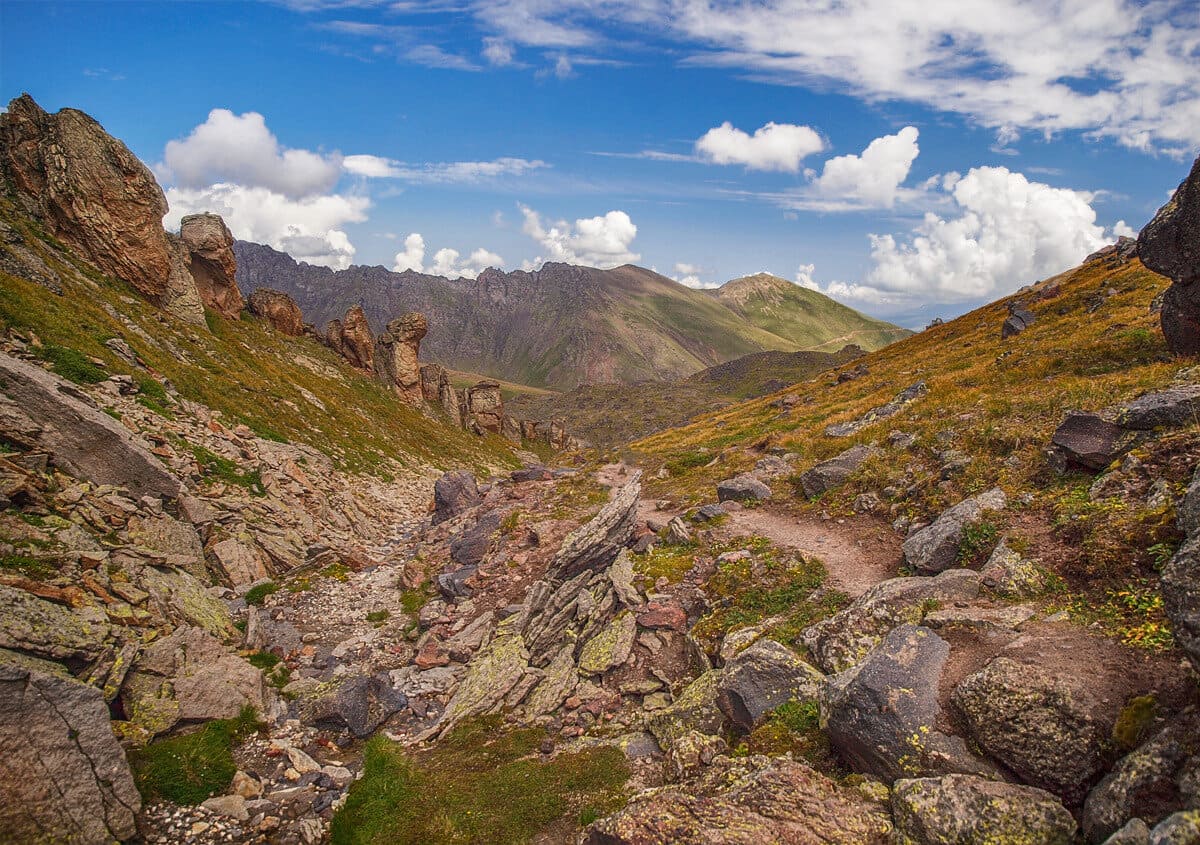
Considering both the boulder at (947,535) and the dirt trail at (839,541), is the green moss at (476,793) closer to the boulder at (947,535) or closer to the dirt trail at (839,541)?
the dirt trail at (839,541)

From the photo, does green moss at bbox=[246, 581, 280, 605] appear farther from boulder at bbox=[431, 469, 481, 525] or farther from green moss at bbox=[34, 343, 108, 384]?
boulder at bbox=[431, 469, 481, 525]

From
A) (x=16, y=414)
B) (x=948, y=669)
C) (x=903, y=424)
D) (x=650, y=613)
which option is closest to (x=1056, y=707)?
(x=948, y=669)

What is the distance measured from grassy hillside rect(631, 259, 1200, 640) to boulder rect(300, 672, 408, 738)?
18.7 meters

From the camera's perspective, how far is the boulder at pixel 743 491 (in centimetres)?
2667

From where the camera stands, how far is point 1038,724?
805cm

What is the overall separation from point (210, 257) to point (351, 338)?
24233 mm

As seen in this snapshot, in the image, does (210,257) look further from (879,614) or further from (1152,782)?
(1152,782)

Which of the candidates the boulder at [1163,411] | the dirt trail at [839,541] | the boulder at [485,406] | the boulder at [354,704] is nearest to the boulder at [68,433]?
the boulder at [354,704]

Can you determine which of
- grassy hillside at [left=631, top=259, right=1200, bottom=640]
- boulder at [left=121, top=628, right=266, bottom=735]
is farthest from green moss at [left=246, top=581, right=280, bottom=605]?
grassy hillside at [left=631, top=259, right=1200, bottom=640]

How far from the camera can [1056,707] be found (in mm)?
8078

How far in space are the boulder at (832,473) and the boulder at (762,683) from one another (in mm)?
12882

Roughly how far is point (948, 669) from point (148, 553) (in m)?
24.6

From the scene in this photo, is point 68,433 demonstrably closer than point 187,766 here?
No

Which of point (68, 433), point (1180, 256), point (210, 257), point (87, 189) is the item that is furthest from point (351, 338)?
point (1180, 256)
